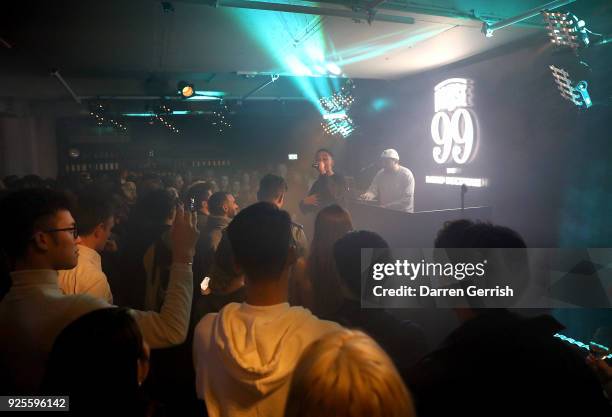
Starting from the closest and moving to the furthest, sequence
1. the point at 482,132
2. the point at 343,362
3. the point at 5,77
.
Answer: the point at 343,362 < the point at 482,132 < the point at 5,77

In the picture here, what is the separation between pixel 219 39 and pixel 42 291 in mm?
4056

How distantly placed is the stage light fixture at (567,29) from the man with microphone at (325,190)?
2.43 meters

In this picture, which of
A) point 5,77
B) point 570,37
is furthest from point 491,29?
point 5,77

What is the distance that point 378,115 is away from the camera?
8.53m

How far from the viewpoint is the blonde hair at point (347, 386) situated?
2.36 ft

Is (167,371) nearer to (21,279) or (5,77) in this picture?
(21,279)

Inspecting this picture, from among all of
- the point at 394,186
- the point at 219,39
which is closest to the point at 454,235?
the point at 219,39

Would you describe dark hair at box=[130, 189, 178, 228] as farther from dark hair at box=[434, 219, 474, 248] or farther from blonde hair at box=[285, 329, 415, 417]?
blonde hair at box=[285, 329, 415, 417]

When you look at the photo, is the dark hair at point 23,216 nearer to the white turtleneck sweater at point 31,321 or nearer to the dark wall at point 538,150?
the white turtleneck sweater at point 31,321

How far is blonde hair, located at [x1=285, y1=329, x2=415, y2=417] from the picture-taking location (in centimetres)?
72

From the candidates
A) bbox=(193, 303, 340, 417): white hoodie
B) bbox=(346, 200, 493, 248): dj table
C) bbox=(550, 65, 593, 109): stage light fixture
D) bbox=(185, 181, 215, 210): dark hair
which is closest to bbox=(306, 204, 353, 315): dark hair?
bbox=(193, 303, 340, 417): white hoodie

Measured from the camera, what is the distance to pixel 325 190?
475cm

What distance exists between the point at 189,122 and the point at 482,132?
727 cm

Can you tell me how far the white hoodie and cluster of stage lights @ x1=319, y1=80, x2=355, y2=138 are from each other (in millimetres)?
5987
